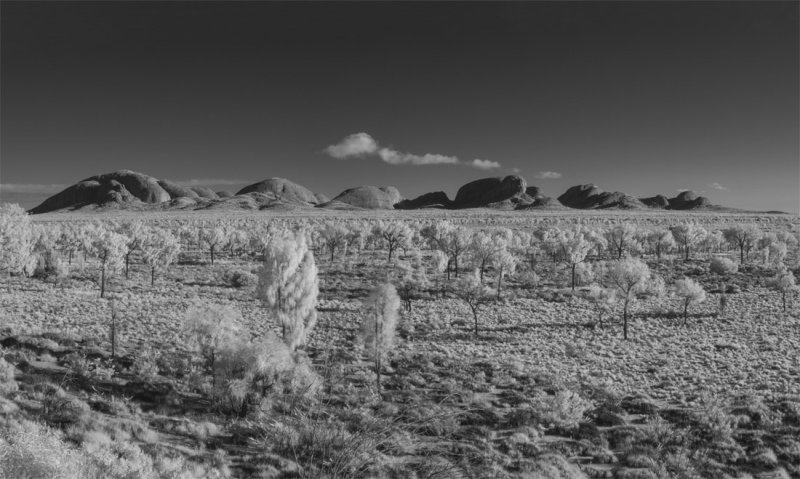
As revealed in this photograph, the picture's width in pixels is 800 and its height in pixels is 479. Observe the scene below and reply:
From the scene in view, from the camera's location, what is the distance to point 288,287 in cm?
2627

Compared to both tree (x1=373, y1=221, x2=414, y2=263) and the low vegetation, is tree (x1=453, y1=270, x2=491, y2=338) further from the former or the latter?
tree (x1=373, y1=221, x2=414, y2=263)

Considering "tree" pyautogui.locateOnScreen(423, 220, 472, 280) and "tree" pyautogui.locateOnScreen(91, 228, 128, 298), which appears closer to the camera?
"tree" pyautogui.locateOnScreen(91, 228, 128, 298)

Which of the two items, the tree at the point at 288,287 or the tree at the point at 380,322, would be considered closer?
the tree at the point at 380,322

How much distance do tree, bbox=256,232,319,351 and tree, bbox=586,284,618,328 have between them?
26.2 metres

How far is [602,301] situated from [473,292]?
13044mm

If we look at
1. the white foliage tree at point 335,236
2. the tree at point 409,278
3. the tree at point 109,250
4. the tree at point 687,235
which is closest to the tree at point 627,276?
the tree at point 409,278

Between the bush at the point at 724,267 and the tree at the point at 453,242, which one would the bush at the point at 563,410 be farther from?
the bush at the point at 724,267

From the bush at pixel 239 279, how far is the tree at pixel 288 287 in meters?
30.1

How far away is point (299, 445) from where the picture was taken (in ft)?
57.1

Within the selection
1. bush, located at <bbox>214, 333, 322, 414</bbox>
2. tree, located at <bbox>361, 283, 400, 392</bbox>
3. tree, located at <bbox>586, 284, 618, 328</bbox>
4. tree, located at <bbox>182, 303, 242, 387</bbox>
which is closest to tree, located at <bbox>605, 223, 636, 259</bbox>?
tree, located at <bbox>586, 284, 618, 328</bbox>

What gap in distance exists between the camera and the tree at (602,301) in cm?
4344

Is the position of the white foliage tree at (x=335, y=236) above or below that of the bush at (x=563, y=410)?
above

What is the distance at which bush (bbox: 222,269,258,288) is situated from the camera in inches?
2183

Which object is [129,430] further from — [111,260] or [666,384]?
[111,260]
